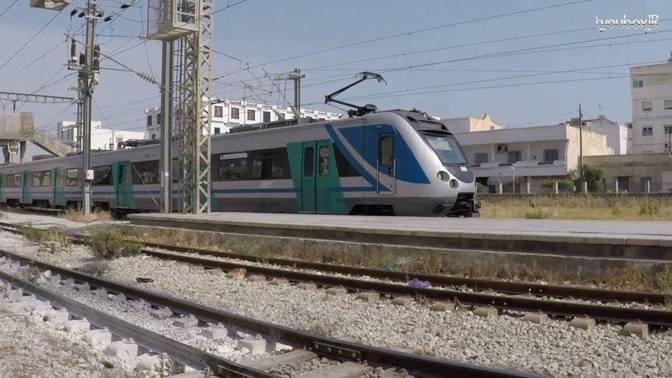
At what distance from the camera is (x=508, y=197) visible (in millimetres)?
32938

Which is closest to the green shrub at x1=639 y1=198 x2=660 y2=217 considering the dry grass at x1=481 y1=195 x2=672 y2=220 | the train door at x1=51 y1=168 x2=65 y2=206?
the dry grass at x1=481 y1=195 x2=672 y2=220

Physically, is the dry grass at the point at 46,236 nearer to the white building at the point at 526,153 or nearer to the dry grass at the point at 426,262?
the dry grass at the point at 426,262

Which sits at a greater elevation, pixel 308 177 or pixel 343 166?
pixel 343 166

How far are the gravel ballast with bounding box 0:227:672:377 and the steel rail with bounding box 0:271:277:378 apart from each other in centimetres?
156

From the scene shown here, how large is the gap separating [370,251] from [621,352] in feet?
21.7

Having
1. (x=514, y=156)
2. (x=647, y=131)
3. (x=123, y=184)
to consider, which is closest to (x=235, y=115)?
(x=514, y=156)

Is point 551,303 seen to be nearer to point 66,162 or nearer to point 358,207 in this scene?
point 358,207

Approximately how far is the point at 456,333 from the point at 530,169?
61.1m

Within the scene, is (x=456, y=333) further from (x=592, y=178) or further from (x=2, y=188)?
(x=592, y=178)

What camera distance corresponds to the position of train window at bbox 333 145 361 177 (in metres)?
16.9

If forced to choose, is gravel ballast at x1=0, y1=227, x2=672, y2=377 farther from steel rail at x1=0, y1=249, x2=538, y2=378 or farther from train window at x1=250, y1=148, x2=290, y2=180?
train window at x1=250, y1=148, x2=290, y2=180

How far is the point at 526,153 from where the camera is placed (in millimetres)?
67938

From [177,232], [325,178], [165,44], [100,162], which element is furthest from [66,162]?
[325,178]

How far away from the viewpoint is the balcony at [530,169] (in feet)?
211
